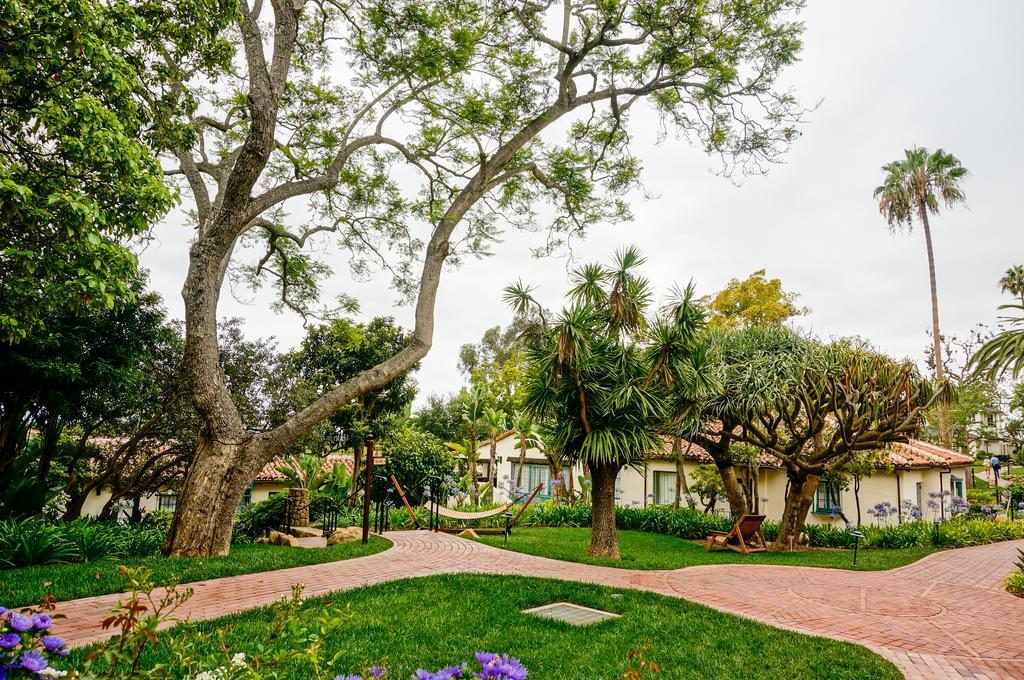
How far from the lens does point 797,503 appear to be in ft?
47.6

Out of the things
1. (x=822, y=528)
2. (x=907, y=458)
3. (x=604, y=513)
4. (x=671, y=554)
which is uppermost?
(x=907, y=458)

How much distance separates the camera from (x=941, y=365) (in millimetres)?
29109

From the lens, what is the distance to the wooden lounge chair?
13.1 m

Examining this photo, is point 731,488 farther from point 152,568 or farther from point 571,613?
point 152,568

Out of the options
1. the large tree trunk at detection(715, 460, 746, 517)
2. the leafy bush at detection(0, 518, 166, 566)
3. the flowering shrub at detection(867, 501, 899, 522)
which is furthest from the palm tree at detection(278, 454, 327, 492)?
the flowering shrub at detection(867, 501, 899, 522)

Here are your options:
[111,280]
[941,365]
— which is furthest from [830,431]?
[111,280]

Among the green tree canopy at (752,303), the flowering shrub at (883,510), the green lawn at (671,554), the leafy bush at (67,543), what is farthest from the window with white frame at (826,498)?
the leafy bush at (67,543)

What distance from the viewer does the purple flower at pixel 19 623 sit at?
1495 millimetres

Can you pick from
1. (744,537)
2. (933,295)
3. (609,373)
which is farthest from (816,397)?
(933,295)

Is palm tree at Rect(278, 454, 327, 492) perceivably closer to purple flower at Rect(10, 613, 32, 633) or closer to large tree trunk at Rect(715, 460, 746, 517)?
large tree trunk at Rect(715, 460, 746, 517)

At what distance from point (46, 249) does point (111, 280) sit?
28.3 inches

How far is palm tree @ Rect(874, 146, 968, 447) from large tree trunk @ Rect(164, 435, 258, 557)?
101 feet

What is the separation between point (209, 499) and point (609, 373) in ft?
24.6

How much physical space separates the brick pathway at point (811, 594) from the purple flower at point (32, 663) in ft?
14.8
